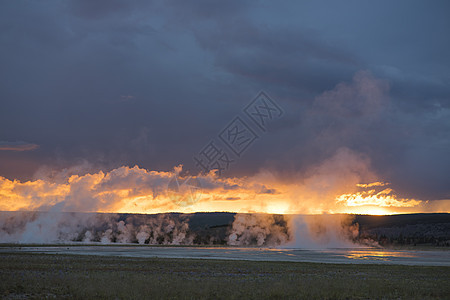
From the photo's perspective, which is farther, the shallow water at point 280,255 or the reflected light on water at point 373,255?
the reflected light on water at point 373,255

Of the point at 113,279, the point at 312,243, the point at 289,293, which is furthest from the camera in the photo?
the point at 312,243

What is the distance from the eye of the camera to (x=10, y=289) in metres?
31.4

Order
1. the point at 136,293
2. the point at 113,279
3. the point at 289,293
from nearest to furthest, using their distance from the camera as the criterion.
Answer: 1. the point at 136,293
2. the point at 289,293
3. the point at 113,279

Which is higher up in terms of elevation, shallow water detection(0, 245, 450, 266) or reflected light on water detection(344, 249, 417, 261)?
shallow water detection(0, 245, 450, 266)

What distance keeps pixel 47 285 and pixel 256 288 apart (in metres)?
15.8

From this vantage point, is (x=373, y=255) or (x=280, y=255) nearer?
(x=280, y=255)

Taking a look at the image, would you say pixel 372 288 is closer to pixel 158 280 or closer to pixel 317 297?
pixel 317 297

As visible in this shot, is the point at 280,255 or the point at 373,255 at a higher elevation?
the point at 280,255

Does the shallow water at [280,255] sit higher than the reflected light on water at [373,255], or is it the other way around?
the shallow water at [280,255]

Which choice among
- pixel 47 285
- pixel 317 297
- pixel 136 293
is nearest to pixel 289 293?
pixel 317 297

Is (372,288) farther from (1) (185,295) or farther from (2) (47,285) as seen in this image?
(2) (47,285)

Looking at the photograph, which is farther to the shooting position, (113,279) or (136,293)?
(113,279)

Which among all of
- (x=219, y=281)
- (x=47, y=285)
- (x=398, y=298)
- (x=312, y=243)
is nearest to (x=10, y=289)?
(x=47, y=285)

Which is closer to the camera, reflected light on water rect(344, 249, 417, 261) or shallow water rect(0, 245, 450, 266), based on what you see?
shallow water rect(0, 245, 450, 266)
